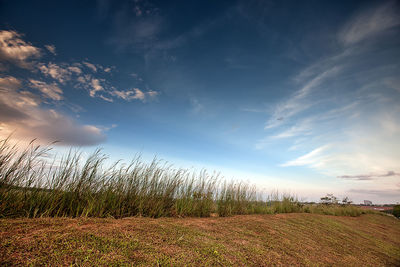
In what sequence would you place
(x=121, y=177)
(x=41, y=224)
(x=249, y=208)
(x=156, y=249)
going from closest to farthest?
(x=156, y=249) → (x=41, y=224) → (x=121, y=177) → (x=249, y=208)

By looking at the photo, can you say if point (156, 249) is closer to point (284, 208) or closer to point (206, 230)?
point (206, 230)

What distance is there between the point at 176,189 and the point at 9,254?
327 cm

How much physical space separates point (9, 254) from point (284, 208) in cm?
866

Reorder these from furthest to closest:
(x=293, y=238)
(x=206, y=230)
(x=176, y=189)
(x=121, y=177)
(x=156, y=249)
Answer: (x=176, y=189)
(x=121, y=177)
(x=293, y=238)
(x=206, y=230)
(x=156, y=249)

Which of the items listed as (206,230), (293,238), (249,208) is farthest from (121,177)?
(249,208)

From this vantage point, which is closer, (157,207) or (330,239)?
(157,207)

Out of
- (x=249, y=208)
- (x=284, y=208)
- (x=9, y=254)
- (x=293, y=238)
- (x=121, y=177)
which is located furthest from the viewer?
(x=284, y=208)

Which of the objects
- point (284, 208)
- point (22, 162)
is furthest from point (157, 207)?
point (284, 208)

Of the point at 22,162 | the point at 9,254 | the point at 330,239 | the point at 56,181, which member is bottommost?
the point at 330,239

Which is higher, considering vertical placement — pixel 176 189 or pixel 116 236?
pixel 176 189

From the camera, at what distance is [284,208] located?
8.00 metres

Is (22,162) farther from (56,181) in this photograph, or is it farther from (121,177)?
(121,177)

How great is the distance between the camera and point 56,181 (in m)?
3.15

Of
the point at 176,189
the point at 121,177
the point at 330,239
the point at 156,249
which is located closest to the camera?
the point at 156,249
